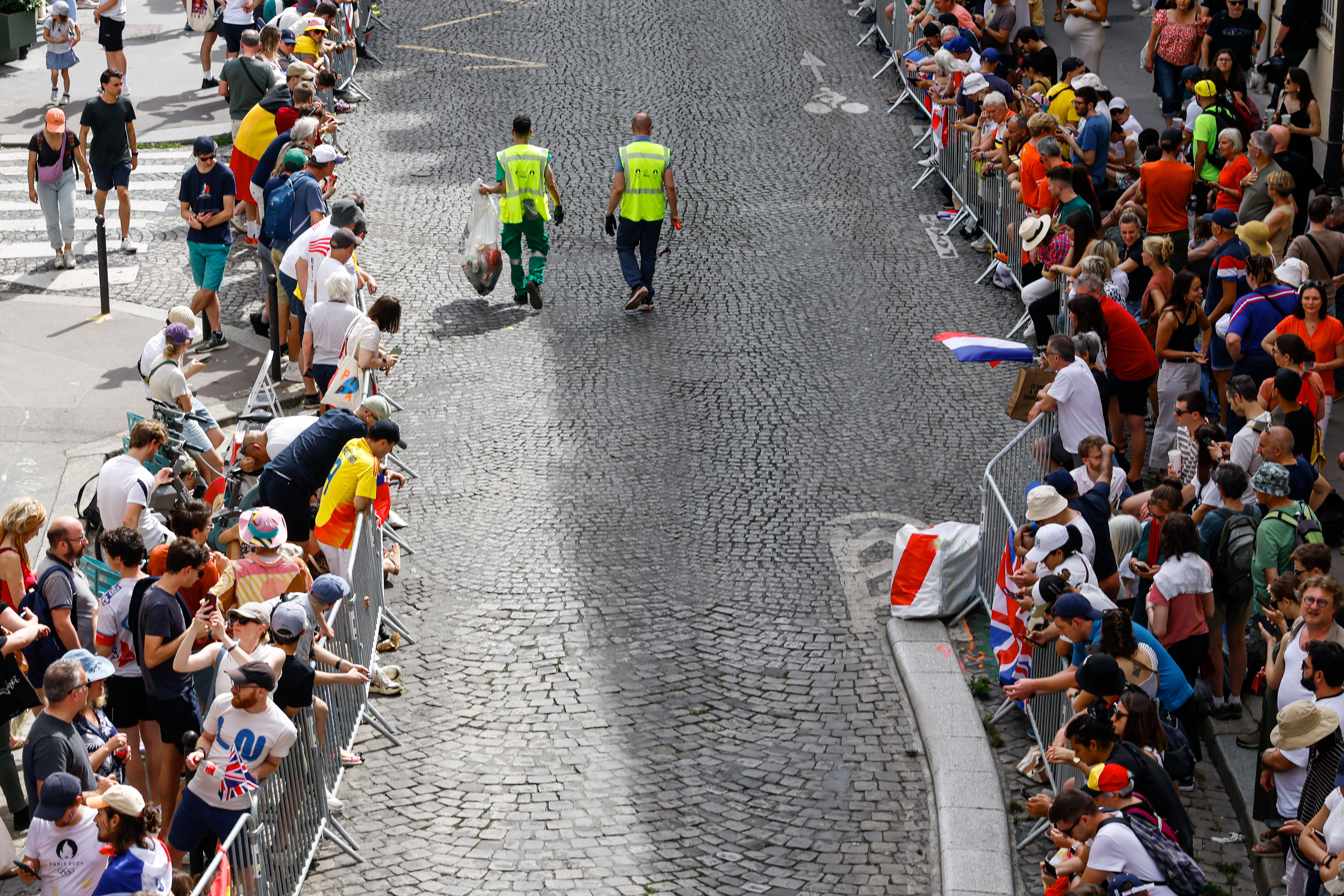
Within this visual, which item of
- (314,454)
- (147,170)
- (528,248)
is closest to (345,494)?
(314,454)

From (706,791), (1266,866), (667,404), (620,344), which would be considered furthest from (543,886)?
(620,344)

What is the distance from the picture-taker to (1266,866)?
809 centimetres

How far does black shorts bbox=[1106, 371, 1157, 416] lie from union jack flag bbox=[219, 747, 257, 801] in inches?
276

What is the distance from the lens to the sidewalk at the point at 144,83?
20531 mm

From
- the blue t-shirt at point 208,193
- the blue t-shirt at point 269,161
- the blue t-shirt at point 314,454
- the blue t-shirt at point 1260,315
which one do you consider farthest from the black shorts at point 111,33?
the blue t-shirt at point 1260,315

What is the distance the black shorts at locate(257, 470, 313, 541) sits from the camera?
9945mm

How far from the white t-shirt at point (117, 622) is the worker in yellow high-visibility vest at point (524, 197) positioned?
7.49 meters

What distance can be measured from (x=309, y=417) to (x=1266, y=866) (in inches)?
267

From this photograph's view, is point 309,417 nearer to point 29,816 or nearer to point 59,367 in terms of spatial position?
point 29,816

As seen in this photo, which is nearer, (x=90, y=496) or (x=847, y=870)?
(x=847, y=870)

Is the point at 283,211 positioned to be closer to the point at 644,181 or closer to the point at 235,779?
the point at 644,181

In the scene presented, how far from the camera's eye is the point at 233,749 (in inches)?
290

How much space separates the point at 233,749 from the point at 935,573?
5060mm

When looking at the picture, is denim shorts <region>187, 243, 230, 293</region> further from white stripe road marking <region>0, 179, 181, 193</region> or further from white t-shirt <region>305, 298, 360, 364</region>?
white stripe road marking <region>0, 179, 181, 193</region>
